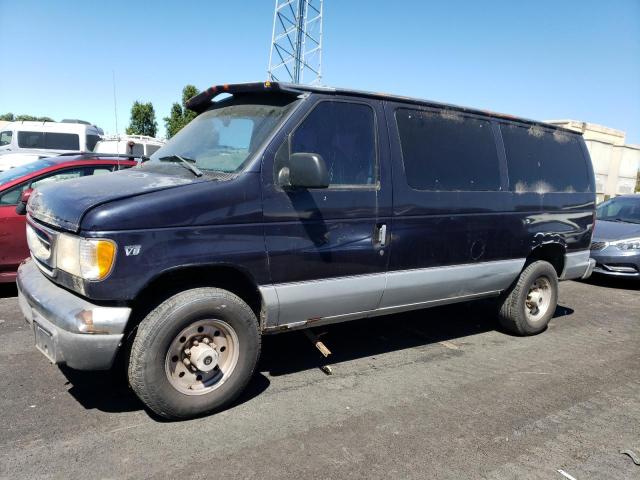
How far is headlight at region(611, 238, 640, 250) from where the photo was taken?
8438 millimetres

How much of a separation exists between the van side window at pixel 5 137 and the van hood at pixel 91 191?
51.5 feet

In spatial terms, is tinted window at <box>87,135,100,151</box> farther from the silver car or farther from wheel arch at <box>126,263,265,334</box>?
wheel arch at <box>126,263,265,334</box>

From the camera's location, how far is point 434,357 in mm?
4824

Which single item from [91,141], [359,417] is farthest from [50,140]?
[359,417]

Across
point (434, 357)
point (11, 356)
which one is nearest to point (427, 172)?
point (434, 357)

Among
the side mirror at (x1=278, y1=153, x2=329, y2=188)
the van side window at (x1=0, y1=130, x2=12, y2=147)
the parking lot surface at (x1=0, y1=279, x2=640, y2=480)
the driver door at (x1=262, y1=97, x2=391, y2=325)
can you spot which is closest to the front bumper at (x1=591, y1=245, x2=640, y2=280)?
the parking lot surface at (x1=0, y1=279, x2=640, y2=480)

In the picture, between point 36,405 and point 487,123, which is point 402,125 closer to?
point 487,123

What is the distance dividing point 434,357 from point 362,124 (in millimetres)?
2283

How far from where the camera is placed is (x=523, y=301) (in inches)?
215

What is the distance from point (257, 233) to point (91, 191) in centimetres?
108

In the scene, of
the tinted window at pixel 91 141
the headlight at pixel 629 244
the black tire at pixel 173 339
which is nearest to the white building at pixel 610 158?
the headlight at pixel 629 244

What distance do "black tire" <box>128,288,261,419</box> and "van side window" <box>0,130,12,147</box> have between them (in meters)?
17.0

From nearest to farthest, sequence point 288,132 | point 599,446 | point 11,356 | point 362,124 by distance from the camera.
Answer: point 599,446 < point 288,132 < point 362,124 < point 11,356

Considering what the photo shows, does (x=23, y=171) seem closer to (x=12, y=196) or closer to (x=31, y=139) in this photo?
(x=12, y=196)
